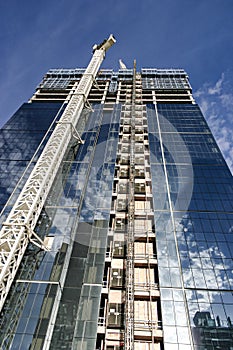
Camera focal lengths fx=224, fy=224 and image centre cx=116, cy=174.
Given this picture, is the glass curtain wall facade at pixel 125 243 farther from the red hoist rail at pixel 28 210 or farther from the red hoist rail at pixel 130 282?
the red hoist rail at pixel 28 210

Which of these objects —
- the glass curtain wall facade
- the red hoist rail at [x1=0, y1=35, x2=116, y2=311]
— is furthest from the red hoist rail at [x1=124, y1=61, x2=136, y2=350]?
the red hoist rail at [x1=0, y1=35, x2=116, y2=311]

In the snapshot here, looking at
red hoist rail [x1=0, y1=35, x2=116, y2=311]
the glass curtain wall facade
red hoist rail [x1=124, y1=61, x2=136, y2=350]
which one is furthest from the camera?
the glass curtain wall facade

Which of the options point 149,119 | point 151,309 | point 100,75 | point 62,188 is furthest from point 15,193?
point 100,75

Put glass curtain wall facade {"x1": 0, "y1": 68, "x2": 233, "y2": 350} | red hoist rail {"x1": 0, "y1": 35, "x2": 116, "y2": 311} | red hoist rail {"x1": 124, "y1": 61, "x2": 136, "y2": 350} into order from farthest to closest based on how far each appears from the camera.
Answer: glass curtain wall facade {"x1": 0, "y1": 68, "x2": 233, "y2": 350} → red hoist rail {"x1": 124, "y1": 61, "x2": 136, "y2": 350} → red hoist rail {"x1": 0, "y1": 35, "x2": 116, "y2": 311}

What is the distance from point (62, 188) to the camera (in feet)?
108

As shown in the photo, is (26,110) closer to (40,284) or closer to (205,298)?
(40,284)

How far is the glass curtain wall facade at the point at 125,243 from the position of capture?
20.9 metres

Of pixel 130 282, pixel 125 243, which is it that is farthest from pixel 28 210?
pixel 125 243

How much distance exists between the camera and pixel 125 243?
28.6 metres

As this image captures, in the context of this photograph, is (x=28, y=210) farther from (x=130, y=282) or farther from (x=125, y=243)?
(x=125, y=243)

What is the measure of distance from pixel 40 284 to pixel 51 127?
34.5 m

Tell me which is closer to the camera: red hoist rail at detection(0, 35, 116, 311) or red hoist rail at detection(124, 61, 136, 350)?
red hoist rail at detection(0, 35, 116, 311)

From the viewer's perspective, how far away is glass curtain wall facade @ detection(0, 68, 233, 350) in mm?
20922

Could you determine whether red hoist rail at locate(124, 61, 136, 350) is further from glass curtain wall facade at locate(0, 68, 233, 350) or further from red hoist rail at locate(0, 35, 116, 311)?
red hoist rail at locate(0, 35, 116, 311)
